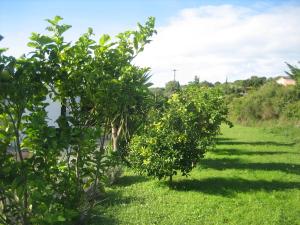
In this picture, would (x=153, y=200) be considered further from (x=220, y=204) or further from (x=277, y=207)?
(x=277, y=207)

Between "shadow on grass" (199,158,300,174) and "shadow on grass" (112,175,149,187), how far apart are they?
3103 mm

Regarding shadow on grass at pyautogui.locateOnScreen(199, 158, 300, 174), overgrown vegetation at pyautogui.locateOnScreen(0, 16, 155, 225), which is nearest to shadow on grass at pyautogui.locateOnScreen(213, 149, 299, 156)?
shadow on grass at pyautogui.locateOnScreen(199, 158, 300, 174)

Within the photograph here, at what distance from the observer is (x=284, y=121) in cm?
3469

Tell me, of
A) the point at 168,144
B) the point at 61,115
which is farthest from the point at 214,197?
the point at 61,115

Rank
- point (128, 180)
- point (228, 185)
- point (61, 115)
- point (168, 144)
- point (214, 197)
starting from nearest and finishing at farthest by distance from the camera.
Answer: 1. point (61, 115)
2. point (214, 197)
3. point (168, 144)
4. point (228, 185)
5. point (128, 180)

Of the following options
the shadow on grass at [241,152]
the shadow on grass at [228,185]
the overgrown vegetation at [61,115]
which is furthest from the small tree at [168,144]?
the overgrown vegetation at [61,115]

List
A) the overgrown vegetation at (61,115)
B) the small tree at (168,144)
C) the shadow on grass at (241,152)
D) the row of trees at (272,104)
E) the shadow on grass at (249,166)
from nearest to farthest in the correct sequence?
1. the overgrown vegetation at (61,115)
2. the small tree at (168,144)
3. the shadow on grass at (249,166)
4. the shadow on grass at (241,152)
5. the row of trees at (272,104)

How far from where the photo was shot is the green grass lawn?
8438 millimetres

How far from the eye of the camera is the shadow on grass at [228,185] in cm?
1087

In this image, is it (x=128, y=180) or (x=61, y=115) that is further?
(x=128, y=180)

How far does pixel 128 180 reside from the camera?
12664 millimetres

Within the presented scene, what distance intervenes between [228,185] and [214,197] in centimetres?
152

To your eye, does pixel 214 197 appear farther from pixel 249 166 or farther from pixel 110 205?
pixel 249 166

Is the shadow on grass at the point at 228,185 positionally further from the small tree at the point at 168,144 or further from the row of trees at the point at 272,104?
the row of trees at the point at 272,104
